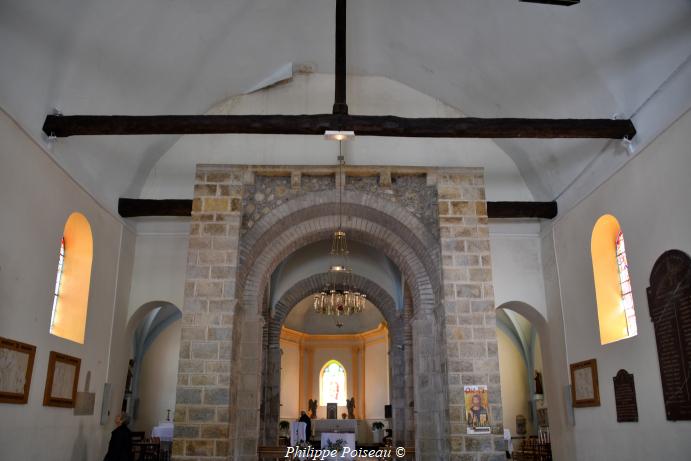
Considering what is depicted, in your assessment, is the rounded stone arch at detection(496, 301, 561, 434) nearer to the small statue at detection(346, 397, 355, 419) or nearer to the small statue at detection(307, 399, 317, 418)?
the small statue at detection(346, 397, 355, 419)

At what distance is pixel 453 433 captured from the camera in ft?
29.9

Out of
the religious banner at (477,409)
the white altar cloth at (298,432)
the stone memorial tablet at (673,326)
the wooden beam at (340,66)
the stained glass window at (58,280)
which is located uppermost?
the wooden beam at (340,66)

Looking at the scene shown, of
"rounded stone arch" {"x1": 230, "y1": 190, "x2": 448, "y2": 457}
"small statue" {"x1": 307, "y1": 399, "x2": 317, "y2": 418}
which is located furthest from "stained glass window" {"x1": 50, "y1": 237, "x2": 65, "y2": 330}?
"small statue" {"x1": 307, "y1": 399, "x2": 317, "y2": 418}

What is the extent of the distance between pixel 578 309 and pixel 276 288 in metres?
7.57

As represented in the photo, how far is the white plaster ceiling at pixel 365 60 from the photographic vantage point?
7.32 m

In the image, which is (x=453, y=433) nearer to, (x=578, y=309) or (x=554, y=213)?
(x=578, y=309)

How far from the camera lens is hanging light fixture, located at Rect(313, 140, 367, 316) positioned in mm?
11048

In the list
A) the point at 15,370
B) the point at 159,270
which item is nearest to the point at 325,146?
the point at 159,270

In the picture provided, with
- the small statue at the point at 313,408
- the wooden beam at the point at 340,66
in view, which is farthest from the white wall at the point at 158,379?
the wooden beam at the point at 340,66

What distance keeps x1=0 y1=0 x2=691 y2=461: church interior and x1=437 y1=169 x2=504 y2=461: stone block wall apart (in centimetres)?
3

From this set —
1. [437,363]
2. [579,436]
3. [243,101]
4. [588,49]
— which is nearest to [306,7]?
[243,101]

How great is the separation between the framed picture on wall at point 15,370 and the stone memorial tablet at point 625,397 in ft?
25.2

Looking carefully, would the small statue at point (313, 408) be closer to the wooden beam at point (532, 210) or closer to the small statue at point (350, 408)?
the small statue at point (350, 408)

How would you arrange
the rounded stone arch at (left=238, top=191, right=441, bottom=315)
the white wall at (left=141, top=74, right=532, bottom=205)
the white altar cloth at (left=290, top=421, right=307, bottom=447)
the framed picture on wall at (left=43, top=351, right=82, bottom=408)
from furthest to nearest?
the white altar cloth at (left=290, top=421, right=307, bottom=447)
the white wall at (left=141, top=74, right=532, bottom=205)
the rounded stone arch at (left=238, top=191, right=441, bottom=315)
the framed picture on wall at (left=43, top=351, right=82, bottom=408)
